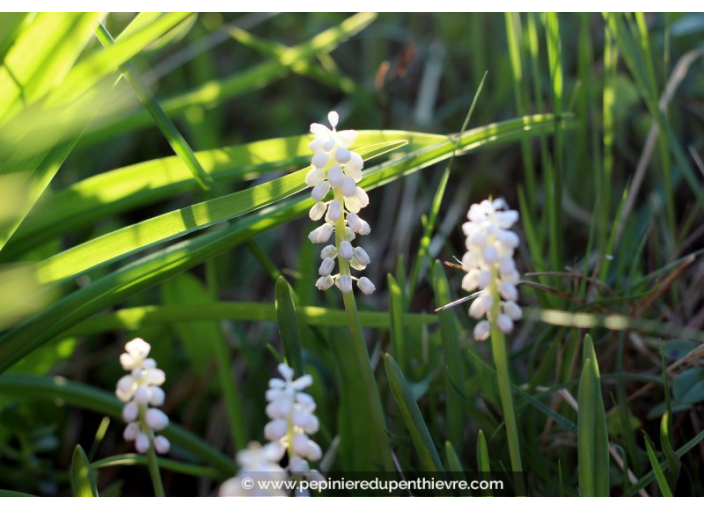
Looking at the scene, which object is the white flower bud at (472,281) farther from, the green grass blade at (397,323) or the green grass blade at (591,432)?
the green grass blade at (397,323)

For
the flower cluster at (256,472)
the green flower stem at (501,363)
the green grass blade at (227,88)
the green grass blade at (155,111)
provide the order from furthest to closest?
the green grass blade at (227,88), the green grass blade at (155,111), the green flower stem at (501,363), the flower cluster at (256,472)

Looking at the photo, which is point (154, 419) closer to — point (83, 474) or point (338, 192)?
point (83, 474)

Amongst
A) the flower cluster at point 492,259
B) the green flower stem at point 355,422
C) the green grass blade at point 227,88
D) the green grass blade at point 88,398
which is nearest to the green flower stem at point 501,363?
the flower cluster at point 492,259

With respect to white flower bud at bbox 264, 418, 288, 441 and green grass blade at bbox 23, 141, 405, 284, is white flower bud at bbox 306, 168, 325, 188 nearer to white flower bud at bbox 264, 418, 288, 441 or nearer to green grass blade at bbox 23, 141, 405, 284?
green grass blade at bbox 23, 141, 405, 284

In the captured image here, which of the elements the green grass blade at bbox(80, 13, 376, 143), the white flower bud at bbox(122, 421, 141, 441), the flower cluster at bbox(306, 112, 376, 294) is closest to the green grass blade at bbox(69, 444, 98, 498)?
the white flower bud at bbox(122, 421, 141, 441)

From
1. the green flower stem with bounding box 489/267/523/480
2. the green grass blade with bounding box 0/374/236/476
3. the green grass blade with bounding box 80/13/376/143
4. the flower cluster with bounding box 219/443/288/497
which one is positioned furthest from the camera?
the green grass blade with bounding box 80/13/376/143

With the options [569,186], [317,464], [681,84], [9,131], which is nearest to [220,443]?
[317,464]
